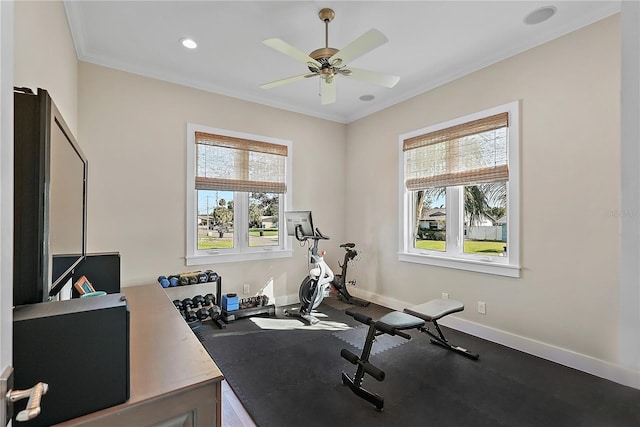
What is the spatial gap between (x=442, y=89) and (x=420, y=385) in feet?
10.5

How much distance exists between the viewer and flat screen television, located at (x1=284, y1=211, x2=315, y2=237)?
12.4 ft

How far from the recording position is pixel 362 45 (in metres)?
2.15

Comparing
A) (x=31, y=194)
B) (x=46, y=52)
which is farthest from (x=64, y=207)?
(x=46, y=52)

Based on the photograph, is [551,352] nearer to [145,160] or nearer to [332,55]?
[332,55]

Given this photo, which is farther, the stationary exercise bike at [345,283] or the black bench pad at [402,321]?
the stationary exercise bike at [345,283]

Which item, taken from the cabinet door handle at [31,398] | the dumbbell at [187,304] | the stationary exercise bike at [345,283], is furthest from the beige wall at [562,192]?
the cabinet door handle at [31,398]

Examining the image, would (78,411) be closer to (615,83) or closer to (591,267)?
(591,267)

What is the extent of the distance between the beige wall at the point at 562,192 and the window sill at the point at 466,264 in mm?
76

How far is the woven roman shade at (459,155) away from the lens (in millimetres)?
3178

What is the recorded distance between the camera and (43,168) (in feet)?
2.92

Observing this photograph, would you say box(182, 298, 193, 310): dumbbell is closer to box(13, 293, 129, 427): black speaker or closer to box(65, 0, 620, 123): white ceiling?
box(65, 0, 620, 123): white ceiling

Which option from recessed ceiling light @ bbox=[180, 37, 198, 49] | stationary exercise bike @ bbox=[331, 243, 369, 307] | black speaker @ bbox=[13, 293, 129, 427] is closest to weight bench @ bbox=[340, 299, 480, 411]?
stationary exercise bike @ bbox=[331, 243, 369, 307]

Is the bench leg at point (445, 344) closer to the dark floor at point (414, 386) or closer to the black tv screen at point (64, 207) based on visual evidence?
the dark floor at point (414, 386)

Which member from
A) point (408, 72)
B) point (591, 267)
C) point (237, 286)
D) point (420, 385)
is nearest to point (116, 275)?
point (237, 286)
